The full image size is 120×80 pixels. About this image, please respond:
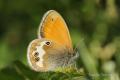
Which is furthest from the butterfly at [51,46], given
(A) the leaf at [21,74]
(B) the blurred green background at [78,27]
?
(B) the blurred green background at [78,27]

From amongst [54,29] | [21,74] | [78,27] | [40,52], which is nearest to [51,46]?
[40,52]

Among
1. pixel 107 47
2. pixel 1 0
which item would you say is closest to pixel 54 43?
pixel 107 47

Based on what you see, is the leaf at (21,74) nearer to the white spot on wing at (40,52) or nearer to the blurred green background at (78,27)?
the white spot on wing at (40,52)

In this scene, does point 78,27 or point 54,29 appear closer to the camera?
point 54,29

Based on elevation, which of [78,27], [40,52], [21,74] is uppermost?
[78,27]

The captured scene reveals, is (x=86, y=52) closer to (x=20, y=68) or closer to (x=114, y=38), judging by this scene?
(x=114, y=38)

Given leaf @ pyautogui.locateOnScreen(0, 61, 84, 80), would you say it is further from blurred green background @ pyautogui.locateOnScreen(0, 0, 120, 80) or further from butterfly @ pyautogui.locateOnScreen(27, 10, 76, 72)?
blurred green background @ pyautogui.locateOnScreen(0, 0, 120, 80)

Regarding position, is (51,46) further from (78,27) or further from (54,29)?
(78,27)
